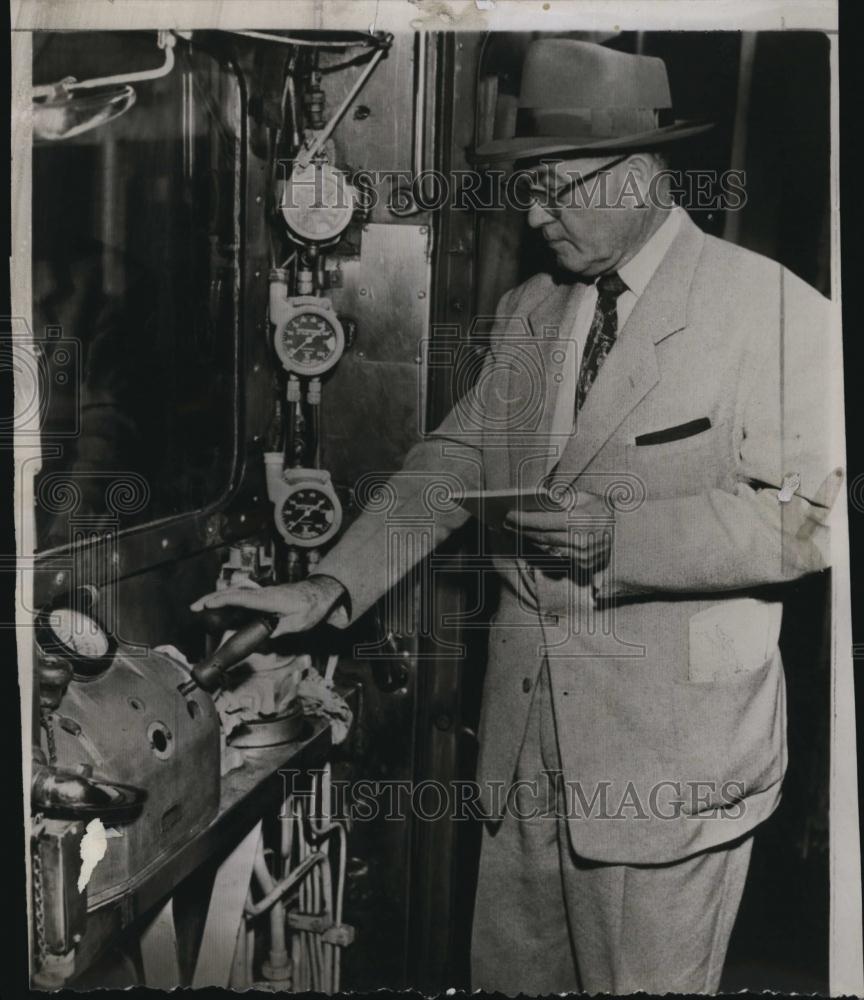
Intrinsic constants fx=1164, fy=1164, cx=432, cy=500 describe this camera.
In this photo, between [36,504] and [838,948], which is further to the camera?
[838,948]

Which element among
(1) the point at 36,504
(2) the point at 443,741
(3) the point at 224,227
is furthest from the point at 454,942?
(3) the point at 224,227

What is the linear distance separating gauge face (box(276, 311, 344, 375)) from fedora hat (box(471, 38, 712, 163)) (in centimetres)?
50

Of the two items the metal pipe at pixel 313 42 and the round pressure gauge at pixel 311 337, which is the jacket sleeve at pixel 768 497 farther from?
the metal pipe at pixel 313 42

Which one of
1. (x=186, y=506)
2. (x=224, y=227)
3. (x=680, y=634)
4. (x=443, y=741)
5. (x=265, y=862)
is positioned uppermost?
(x=224, y=227)

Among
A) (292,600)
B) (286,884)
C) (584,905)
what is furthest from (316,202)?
(584,905)

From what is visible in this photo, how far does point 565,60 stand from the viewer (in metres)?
2.17

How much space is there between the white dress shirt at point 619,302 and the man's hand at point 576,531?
5.7 inches

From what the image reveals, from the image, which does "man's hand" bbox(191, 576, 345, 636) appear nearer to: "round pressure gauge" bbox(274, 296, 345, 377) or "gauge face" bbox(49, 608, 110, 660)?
"gauge face" bbox(49, 608, 110, 660)

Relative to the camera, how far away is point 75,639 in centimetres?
212

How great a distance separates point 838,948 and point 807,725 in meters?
0.45

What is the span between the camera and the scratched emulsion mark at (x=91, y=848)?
6.35ft

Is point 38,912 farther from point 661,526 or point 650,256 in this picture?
point 650,256

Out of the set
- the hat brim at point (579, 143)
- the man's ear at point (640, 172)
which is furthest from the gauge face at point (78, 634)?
the man's ear at point (640, 172)

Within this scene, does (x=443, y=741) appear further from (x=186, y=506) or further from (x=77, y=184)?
(x=77, y=184)
